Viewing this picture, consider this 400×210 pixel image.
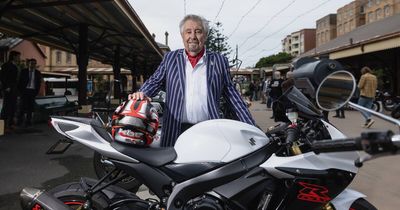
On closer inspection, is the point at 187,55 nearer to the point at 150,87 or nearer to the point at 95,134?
the point at 150,87

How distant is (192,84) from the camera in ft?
10.4

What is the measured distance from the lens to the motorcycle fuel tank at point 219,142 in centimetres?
229

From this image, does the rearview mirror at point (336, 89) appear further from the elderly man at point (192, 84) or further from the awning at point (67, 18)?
the awning at point (67, 18)

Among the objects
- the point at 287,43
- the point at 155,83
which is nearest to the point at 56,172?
the point at 155,83

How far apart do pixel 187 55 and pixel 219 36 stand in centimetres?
2234

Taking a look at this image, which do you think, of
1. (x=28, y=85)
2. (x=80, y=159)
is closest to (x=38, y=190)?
(x=80, y=159)

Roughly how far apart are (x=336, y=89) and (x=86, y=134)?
1542mm

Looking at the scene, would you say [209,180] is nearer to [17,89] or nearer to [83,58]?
[17,89]

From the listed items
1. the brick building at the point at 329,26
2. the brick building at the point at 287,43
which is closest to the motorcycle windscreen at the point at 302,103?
the brick building at the point at 329,26

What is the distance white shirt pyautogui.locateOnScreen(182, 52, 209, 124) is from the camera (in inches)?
123

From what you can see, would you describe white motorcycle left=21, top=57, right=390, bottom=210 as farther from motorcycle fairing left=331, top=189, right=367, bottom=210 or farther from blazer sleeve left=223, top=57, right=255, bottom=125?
blazer sleeve left=223, top=57, right=255, bottom=125

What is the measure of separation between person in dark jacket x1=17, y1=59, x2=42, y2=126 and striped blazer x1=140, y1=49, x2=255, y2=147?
863 cm

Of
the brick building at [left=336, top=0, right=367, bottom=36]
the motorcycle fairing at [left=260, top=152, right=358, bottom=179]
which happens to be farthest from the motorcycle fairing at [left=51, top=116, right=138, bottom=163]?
the brick building at [left=336, top=0, right=367, bottom=36]

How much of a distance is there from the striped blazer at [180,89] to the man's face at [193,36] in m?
0.09
